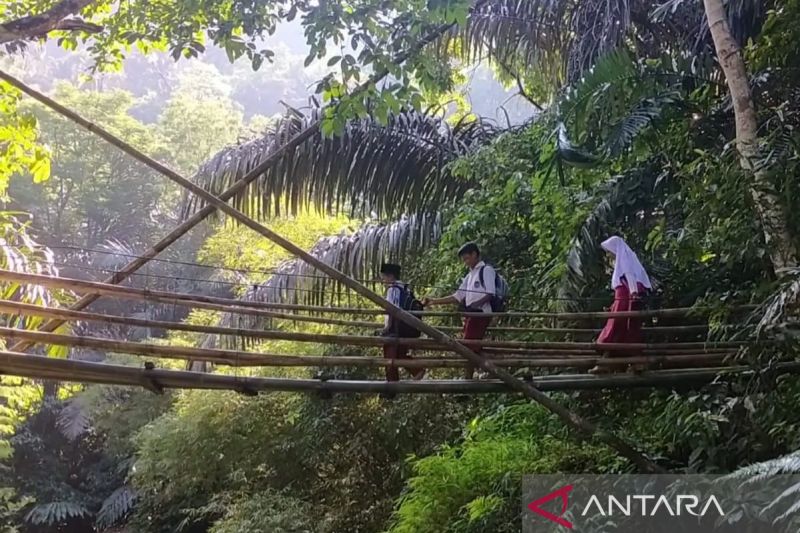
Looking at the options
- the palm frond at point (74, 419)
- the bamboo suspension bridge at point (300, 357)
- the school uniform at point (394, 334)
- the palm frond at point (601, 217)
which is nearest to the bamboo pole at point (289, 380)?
the bamboo suspension bridge at point (300, 357)

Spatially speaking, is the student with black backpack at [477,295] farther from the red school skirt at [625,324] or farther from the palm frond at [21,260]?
the palm frond at [21,260]

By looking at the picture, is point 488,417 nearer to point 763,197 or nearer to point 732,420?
point 732,420

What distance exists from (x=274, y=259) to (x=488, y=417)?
4.28m

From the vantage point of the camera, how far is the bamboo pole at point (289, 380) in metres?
1.70

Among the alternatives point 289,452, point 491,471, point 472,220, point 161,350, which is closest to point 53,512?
point 289,452

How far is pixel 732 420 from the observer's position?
1.92 meters

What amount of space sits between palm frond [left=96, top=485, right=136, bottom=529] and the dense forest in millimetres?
711

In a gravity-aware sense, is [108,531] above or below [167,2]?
below

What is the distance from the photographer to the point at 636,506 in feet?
6.28

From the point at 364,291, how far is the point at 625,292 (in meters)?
1.06

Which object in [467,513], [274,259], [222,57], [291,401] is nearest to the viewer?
[467,513]

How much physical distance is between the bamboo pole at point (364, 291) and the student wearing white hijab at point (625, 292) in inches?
16.5

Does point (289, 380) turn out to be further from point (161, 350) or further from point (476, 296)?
point (476, 296)

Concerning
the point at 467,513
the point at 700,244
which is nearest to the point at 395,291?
the point at 467,513
